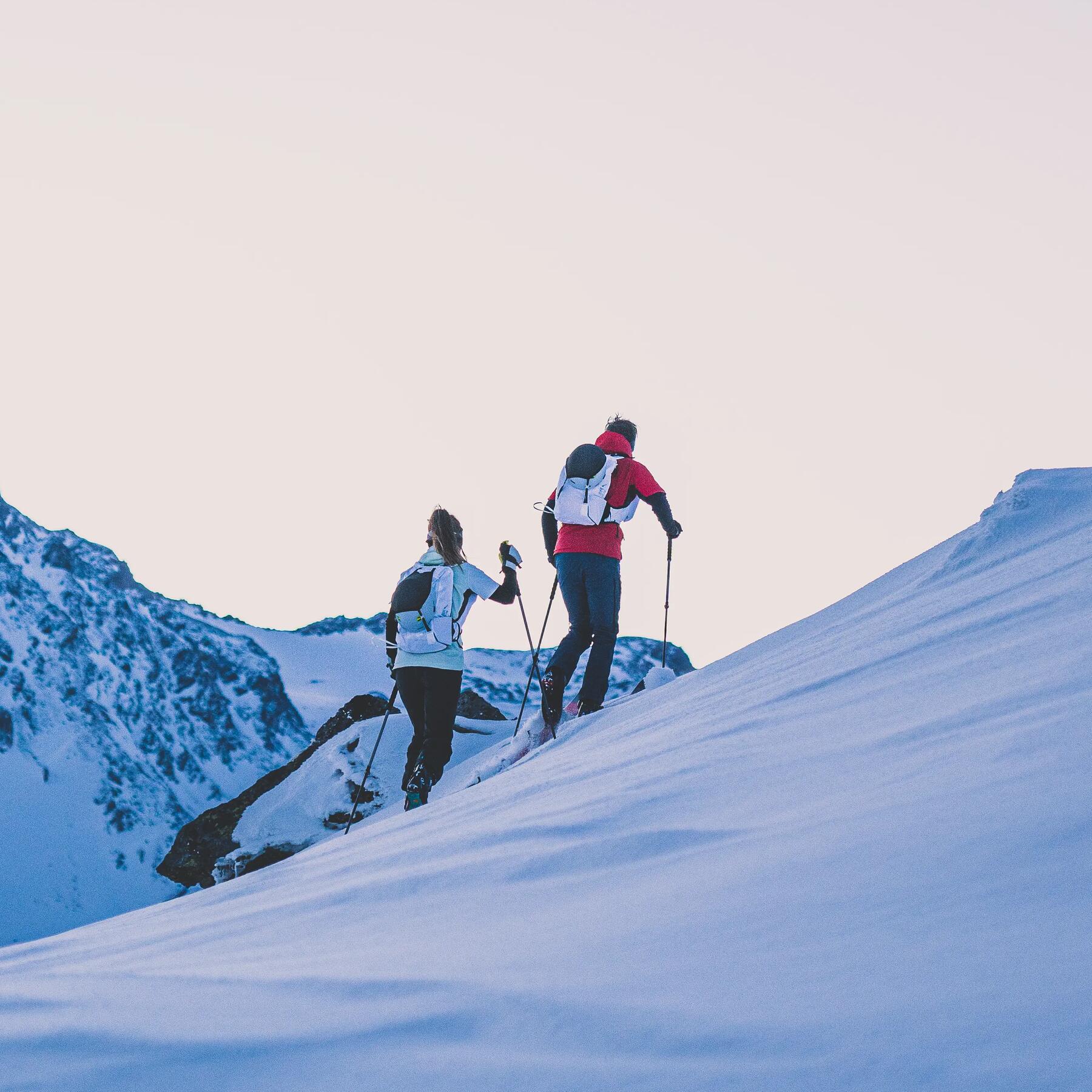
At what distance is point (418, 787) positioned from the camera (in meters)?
7.02

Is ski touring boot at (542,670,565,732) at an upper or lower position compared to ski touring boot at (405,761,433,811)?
upper

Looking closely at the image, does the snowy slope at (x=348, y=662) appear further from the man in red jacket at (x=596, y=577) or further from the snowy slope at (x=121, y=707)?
the man in red jacket at (x=596, y=577)

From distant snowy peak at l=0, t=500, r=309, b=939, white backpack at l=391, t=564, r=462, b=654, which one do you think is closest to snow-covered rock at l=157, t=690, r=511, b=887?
white backpack at l=391, t=564, r=462, b=654

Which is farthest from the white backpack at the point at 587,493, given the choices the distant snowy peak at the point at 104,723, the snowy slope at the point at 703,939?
the distant snowy peak at the point at 104,723

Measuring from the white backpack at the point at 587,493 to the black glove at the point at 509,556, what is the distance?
41 centimetres

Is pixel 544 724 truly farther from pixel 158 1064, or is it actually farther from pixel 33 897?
pixel 33 897

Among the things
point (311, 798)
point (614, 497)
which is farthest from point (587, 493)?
point (311, 798)

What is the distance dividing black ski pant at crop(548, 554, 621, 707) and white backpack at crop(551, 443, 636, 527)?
25 centimetres

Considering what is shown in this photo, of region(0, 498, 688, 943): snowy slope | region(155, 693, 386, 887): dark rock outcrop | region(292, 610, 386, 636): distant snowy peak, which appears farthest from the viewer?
region(292, 610, 386, 636): distant snowy peak

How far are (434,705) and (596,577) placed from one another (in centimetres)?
135

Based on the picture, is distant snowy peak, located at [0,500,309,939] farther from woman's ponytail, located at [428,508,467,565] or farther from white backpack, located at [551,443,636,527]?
white backpack, located at [551,443,636,527]

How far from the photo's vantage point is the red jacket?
748cm

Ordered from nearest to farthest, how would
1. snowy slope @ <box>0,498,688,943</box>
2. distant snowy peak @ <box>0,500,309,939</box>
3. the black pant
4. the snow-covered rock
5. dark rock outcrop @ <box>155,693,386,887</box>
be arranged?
the black pant < the snow-covered rock < dark rock outcrop @ <box>155,693,386,887</box> < distant snowy peak @ <box>0,500,309,939</box> < snowy slope @ <box>0,498,688,943</box>

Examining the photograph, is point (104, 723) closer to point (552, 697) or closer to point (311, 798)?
point (311, 798)
